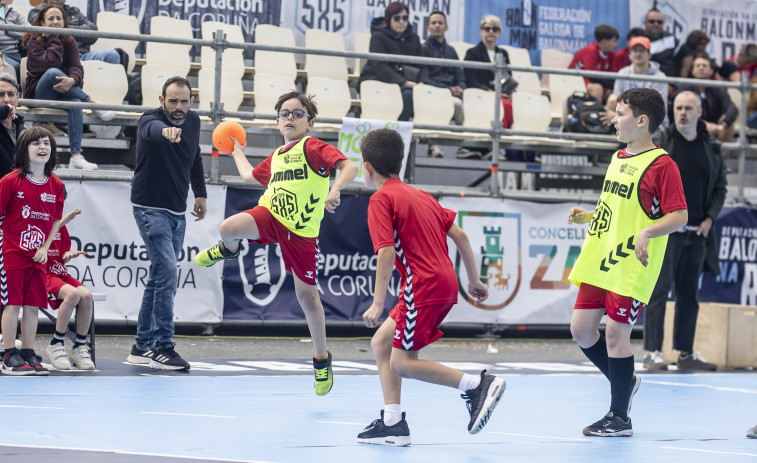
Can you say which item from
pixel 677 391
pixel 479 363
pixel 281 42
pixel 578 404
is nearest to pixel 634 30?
pixel 281 42

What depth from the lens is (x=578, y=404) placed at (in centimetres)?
791

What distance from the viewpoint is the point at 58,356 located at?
8.82 metres

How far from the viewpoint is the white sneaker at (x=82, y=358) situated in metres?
8.80

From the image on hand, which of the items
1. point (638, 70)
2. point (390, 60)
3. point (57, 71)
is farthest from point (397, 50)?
point (57, 71)

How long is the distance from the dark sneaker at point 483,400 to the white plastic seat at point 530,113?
8600 mm

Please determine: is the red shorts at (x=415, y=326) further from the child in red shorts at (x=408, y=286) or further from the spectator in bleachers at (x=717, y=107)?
the spectator in bleachers at (x=717, y=107)

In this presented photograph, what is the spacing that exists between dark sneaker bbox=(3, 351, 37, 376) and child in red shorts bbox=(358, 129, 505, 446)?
3.55 meters

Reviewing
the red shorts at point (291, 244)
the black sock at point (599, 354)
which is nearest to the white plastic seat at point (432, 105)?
the red shorts at point (291, 244)

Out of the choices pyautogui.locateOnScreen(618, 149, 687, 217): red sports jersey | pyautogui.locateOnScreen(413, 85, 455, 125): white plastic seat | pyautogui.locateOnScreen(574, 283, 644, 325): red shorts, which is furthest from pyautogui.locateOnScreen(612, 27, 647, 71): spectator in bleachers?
pyautogui.locateOnScreen(574, 283, 644, 325): red shorts

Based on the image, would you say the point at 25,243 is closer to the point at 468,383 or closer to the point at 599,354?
the point at 468,383

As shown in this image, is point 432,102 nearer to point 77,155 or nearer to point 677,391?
point 77,155

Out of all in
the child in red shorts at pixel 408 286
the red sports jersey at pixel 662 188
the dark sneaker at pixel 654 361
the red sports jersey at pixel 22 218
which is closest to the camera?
the child in red shorts at pixel 408 286

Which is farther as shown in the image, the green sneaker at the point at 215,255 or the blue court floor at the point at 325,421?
the green sneaker at the point at 215,255

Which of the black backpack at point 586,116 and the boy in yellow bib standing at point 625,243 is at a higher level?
the black backpack at point 586,116
